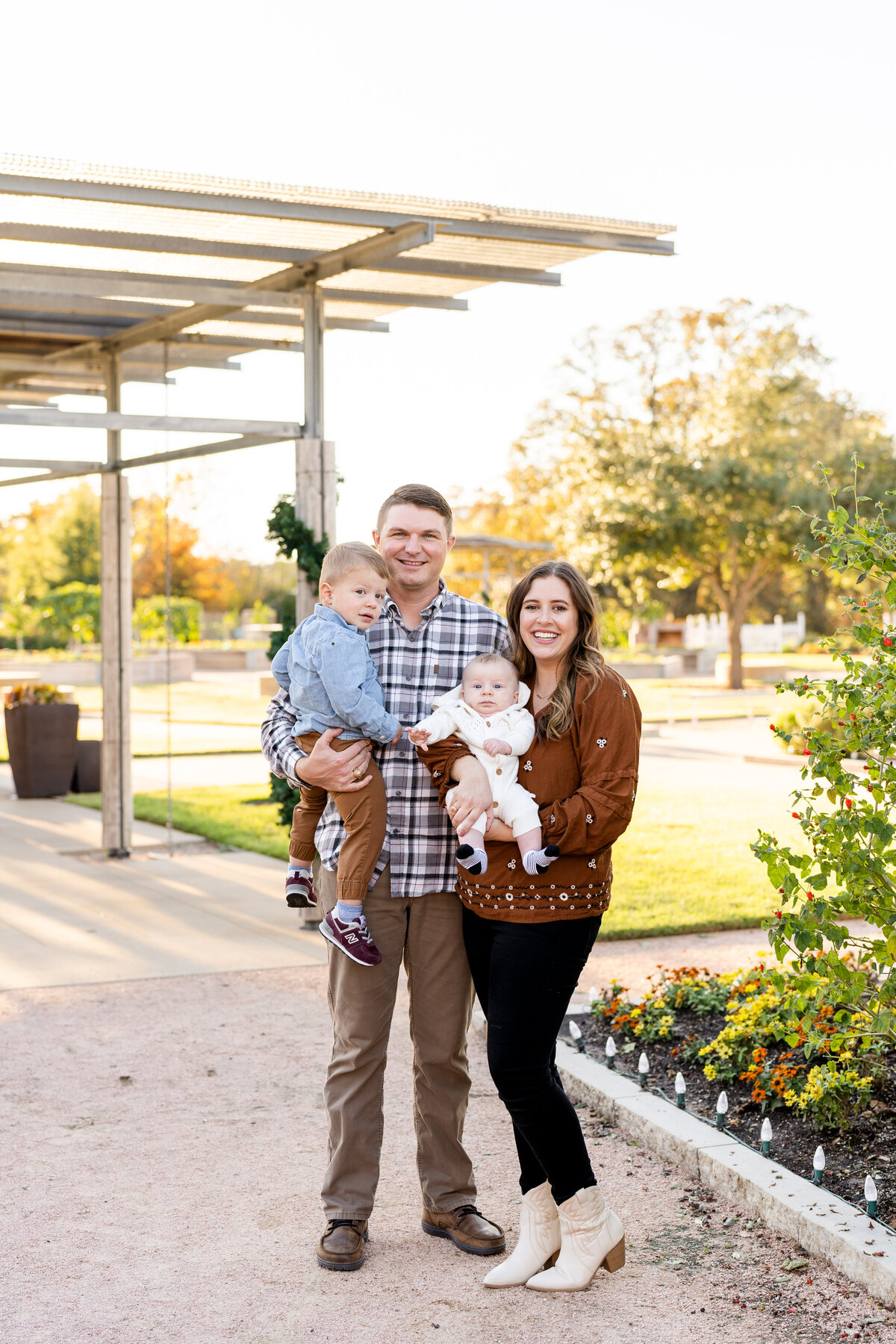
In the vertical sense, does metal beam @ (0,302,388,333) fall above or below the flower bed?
above

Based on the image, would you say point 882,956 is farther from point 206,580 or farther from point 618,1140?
point 206,580

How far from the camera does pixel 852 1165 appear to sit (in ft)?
13.2

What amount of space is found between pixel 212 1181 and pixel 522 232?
4654 mm

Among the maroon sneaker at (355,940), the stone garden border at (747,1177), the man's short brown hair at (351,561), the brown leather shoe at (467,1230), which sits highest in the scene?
the man's short brown hair at (351,561)

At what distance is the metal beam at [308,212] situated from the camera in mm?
5910

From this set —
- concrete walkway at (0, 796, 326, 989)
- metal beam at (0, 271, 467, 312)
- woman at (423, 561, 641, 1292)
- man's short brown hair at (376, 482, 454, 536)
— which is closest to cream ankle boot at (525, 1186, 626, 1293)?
woman at (423, 561, 641, 1292)

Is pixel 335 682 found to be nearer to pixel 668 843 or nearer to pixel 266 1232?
pixel 266 1232

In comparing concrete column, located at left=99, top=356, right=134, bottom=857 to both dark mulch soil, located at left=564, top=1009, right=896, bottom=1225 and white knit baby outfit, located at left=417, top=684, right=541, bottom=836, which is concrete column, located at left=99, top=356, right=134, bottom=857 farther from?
white knit baby outfit, located at left=417, top=684, right=541, bottom=836

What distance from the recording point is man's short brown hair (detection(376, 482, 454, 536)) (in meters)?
3.67

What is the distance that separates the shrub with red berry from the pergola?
11.0ft

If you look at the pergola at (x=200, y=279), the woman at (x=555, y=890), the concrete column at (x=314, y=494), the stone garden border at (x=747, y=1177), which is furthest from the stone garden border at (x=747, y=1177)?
the pergola at (x=200, y=279)

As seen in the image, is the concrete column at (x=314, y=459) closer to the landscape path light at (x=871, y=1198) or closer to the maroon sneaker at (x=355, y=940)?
the maroon sneaker at (x=355, y=940)

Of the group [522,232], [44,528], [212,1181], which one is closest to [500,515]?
[44,528]

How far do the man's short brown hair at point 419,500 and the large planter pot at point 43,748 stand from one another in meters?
10.00
